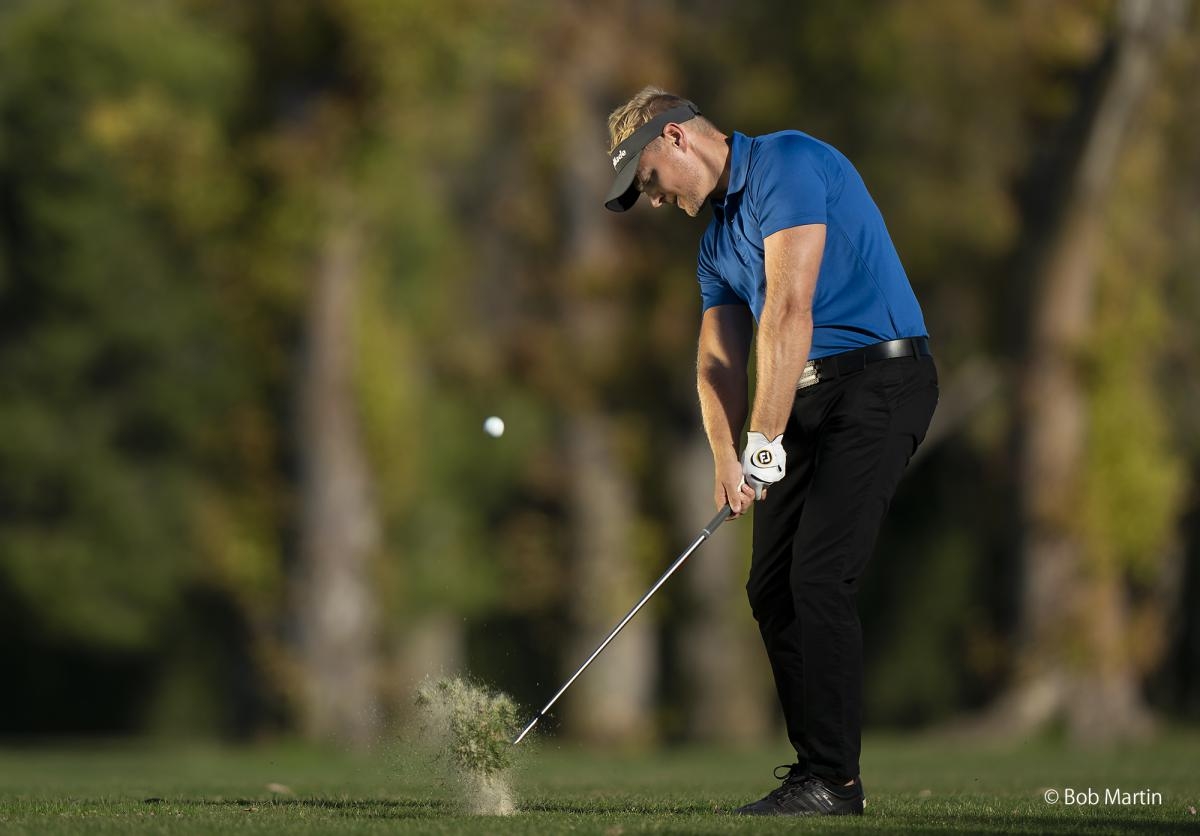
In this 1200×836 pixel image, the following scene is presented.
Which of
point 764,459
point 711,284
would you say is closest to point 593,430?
point 711,284

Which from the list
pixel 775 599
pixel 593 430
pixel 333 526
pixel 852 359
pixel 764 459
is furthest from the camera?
pixel 593 430

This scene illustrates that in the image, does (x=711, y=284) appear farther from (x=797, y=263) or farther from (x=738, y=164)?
(x=797, y=263)

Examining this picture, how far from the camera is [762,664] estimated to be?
28.6 meters

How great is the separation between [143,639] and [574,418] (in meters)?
7.06

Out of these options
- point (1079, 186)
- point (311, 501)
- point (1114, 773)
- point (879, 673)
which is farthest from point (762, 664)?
point (1114, 773)

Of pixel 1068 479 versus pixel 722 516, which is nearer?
pixel 722 516

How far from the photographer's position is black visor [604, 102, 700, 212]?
7.81 metres

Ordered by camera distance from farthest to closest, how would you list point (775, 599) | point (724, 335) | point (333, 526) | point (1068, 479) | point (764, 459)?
point (333, 526) → point (1068, 479) → point (724, 335) → point (775, 599) → point (764, 459)

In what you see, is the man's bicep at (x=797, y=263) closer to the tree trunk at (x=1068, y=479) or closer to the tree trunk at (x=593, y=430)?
the tree trunk at (x=1068, y=479)

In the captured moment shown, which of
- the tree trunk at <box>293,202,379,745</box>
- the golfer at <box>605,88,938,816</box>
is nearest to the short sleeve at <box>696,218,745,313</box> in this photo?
the golfer at <box>605,88,938,816</box>

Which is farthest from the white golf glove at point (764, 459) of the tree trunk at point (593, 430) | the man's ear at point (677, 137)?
the tree trunk at point (593, 430)

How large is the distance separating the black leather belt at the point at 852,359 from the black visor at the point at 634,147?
0.89 meters

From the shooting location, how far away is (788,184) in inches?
301

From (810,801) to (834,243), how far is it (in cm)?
195
